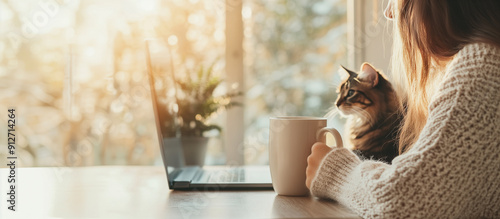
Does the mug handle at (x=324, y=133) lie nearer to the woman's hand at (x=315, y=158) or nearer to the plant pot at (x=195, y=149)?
the woman's hand at (x=315, y=158)

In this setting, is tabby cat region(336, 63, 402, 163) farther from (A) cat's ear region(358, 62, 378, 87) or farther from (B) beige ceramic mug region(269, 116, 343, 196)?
(B) beige ceramic mug region(269, 116, 343, 196)

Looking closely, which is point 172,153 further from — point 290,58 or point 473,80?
point 290,58

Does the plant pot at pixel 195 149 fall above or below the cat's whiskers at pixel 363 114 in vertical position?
below

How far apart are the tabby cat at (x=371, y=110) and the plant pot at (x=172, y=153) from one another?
38cm

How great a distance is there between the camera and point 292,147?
73cm

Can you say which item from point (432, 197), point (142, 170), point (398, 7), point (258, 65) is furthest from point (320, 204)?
point (258, 65)

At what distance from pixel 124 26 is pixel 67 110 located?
522 millimetres

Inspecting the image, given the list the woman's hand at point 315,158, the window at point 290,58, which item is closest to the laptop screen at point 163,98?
the woman's hand at point 315,158

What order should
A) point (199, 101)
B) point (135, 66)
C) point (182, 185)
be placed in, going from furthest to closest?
point (135, 66)
point (199, 101)
point (182, 185)

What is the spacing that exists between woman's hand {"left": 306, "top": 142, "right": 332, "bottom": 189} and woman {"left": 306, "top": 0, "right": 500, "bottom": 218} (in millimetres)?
56

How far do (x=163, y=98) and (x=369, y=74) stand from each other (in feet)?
1.52

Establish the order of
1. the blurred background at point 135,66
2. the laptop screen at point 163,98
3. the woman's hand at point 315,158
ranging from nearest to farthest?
the woman's hand at point 315,158 < the laptop screen at point 163,98 < the blurred background at point 135,66

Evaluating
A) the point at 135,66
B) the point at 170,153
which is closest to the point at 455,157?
the point at 170,153

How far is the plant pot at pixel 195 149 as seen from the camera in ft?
4.20
